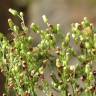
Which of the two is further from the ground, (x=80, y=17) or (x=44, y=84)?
(x=80, y=17)

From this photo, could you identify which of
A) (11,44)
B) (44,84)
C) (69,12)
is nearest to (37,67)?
(44,84)

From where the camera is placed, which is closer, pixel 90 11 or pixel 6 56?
pixel 6 56

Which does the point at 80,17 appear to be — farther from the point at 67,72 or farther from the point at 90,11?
the point at 67,72

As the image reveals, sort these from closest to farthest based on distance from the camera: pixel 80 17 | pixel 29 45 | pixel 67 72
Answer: pixel 67 72, pixel 29 45, pixel 80 17

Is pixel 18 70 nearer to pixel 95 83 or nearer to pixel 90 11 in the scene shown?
pixel 95 83

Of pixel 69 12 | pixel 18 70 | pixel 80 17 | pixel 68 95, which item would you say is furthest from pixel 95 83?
pixel 69 12

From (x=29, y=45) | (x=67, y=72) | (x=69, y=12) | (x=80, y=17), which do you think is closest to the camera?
(x=67, y=72)

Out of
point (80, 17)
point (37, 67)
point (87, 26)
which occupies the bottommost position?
point (37, 67)

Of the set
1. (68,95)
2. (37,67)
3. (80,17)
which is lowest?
(68,95)

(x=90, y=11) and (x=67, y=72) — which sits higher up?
(x=90, y=11)
